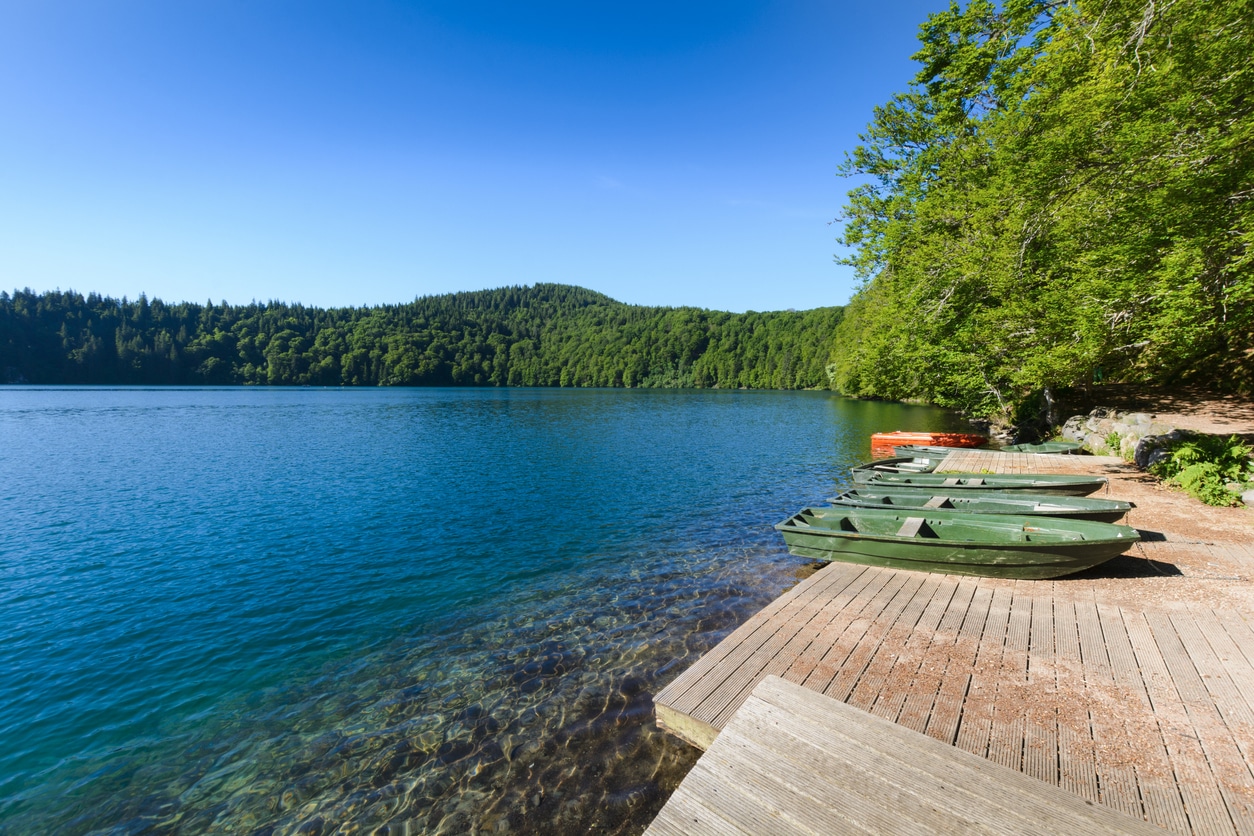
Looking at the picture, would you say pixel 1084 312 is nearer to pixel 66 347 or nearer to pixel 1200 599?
pixel 1200 599

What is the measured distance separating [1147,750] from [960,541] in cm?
431

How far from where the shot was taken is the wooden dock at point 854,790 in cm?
333

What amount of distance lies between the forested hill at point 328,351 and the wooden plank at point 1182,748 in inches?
5163

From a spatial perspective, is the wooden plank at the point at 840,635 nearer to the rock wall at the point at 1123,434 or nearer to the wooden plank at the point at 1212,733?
the wooden plank at the point at 1212,733

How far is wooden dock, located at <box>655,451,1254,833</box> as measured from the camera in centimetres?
421

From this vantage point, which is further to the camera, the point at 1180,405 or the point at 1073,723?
the point at 1180,405

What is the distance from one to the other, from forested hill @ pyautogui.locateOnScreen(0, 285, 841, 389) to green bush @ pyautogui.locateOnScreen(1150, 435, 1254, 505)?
398ft

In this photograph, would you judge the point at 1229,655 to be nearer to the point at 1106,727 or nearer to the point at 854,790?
the point at 1106,727

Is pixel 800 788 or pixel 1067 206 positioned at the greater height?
pixel 1067 206

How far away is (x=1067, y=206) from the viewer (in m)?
17.0

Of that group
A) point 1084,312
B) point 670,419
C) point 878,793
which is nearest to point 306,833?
point 878,793

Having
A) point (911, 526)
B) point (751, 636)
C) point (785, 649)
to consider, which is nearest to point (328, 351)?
point (911, 526)

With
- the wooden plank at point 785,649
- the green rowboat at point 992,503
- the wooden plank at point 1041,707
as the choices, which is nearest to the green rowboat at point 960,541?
the green rowboat at point 992,503

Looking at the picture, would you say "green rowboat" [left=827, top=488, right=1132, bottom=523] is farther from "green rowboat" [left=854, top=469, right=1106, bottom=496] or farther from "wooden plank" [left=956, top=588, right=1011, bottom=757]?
"wooden plank" [left=956, top=588, right=1011, bottom=757]
